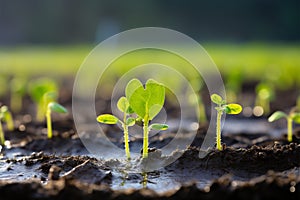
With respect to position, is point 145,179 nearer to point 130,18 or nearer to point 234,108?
point 234,108

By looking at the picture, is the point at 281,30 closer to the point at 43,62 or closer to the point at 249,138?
the point at 43,62

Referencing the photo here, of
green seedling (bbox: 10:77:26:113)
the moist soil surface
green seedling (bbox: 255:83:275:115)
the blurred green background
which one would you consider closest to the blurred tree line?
the blurred green background

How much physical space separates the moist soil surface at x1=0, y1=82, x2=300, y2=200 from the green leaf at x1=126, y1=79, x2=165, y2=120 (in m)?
0.23

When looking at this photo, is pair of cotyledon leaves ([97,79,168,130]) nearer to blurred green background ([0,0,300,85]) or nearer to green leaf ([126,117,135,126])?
green leaf ([126,117,135,126])

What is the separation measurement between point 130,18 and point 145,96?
714 inches

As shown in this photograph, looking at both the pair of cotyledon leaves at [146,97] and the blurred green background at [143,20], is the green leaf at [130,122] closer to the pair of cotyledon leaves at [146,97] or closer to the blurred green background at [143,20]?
the pair of cotyledon leaves at [146,97]

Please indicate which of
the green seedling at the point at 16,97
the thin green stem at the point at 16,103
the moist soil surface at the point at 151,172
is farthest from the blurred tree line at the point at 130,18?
the moist soil surface at the point at 151,172

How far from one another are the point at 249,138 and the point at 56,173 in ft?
5.47

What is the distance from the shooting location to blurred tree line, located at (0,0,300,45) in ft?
64.3

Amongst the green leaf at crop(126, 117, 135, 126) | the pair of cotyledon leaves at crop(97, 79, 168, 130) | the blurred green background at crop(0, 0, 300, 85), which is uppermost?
the blurred green background at crop(0, 0, 300, 85)

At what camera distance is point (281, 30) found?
738 inches

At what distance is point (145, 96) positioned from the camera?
7.36 feet

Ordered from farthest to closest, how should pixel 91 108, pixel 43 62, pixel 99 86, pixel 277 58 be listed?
pixel 43 62
pixel 277 58
pixel 99 86
pixel 91 108

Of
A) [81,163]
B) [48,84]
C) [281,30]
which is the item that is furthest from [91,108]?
[281,30]
